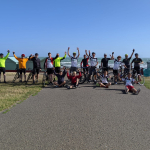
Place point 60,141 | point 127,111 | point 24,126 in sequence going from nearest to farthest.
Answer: point 60,141 < point 24,126 < point 127,111

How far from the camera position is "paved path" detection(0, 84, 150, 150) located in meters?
3.17

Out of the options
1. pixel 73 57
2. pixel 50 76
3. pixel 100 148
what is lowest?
pixel 100 148

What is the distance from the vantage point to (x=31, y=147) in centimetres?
307

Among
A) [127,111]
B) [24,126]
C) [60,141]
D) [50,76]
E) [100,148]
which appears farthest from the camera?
[50,76]

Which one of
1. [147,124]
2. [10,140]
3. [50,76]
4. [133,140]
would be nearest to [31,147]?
[10,140]

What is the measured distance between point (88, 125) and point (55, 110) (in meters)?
1.53

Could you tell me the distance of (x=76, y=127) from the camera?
3971 millimetres

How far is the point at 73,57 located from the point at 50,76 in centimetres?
191

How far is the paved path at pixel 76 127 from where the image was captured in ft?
10.4

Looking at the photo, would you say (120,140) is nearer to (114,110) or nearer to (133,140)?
(133,140)

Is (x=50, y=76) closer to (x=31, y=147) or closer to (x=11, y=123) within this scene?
(x=11, y=123)

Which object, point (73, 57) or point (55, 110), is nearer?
point (55, 110)

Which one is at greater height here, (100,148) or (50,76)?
(50,76)

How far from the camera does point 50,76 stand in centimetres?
1096
